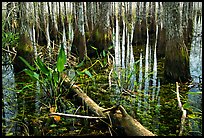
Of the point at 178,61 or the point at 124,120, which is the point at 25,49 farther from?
the point at 124,120

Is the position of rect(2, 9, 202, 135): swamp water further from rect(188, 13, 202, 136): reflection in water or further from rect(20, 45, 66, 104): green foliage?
rect(20, 45, 66, 104): green foliage

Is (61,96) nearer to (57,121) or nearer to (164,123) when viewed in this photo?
(57,121)

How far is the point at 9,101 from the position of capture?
444cm

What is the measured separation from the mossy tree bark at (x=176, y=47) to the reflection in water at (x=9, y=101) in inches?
109

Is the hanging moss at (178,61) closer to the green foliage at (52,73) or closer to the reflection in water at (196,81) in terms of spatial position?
the reflection in water at (196,81)

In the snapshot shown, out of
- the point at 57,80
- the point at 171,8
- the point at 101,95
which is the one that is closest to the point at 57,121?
the point at 57,80

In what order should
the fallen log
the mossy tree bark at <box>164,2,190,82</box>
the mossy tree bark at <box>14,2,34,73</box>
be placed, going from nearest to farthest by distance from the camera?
the fallen log, the mossy tree bark at <box>164,2,190,82</box>, the mossy tree bark at <box>14,2,34,73</box>

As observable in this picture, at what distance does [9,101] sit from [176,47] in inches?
116

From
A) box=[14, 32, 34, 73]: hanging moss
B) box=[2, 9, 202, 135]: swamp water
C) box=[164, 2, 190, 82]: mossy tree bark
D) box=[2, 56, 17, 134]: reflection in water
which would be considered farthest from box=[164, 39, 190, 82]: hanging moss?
box=[14, 32, 34, 73]: hanging moss

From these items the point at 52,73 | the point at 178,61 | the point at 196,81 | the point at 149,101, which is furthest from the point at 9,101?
the point at 196,81

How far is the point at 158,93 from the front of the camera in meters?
4.72

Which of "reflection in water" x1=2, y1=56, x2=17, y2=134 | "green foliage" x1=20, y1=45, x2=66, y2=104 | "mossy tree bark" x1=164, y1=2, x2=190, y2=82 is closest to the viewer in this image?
"reflection in water" x1=2, y1=56, x2=17, y2=134

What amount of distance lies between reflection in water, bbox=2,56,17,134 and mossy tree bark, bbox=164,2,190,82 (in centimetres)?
276

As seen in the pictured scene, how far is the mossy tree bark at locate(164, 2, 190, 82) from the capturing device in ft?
17.0
